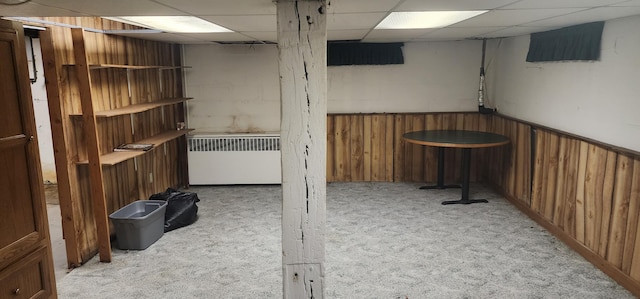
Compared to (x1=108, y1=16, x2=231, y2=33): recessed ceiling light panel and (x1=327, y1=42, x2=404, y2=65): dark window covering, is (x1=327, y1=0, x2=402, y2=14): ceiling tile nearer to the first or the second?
(x1=108, y1=16, x2=231, y2=33): recessed ceiling light panel

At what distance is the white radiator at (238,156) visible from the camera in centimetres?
602

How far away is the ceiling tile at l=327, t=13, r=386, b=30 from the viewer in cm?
304

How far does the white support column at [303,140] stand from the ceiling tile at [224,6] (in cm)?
35

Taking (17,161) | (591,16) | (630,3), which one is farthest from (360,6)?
(17,161)

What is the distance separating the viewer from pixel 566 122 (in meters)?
4.18

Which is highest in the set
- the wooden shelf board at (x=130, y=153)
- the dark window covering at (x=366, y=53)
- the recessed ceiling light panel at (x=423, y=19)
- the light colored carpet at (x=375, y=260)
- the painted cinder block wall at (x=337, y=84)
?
the recessed ceiling light panel at (x=423, y=19)

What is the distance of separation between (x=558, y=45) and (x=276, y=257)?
10.9 feet

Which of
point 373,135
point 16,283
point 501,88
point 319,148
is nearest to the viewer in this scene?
point 319,148

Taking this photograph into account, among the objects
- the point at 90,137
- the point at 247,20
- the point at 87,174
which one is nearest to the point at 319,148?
the point at 247,20

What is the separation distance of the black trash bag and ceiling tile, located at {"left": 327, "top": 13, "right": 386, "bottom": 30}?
2.40 m

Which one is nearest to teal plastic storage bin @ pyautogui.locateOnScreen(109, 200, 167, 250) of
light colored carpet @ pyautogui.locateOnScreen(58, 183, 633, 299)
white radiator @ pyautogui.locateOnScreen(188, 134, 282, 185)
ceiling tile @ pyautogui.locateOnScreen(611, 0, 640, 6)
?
light colored carpet @ pyautogui.locateOnScreen(58, 183, 633, 299)

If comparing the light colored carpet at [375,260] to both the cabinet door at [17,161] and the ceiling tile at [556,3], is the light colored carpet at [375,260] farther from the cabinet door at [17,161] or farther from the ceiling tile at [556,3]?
the ceiling tile at [556,3]

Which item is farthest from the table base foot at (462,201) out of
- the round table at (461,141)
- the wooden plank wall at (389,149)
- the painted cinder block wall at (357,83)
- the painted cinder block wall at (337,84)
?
the painted cinder block wall at (337,84)

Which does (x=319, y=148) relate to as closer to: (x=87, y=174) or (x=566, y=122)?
(x=87, y=174)
